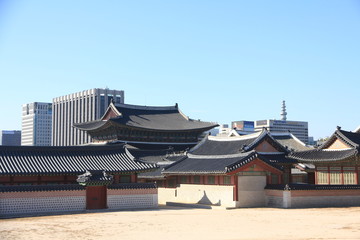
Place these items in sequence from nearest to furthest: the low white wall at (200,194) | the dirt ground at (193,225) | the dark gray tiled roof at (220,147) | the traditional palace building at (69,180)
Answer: the dirt ground at (193,225) < the traditional palace building at (69,180) < the low white wall at (200,194) < the dark gray tiled roof at (220,147)

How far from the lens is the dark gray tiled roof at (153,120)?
6569 cm

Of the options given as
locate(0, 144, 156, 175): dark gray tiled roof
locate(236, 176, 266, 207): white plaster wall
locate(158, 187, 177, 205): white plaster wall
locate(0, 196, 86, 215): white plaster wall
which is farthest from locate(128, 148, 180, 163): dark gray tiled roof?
locate(0, 196, 86, 215): white plaster wall

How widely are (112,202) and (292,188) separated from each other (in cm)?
1483

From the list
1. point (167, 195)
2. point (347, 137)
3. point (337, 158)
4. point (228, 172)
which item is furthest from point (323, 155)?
point (167, 195)

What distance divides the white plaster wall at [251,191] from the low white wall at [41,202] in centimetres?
1311

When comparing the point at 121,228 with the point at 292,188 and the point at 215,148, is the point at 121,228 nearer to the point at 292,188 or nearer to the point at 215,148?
the point at 292,188

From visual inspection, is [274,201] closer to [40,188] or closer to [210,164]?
[210,164]

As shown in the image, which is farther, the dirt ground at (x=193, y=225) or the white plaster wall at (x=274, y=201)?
the white plaster wall at (x=274, y=201)

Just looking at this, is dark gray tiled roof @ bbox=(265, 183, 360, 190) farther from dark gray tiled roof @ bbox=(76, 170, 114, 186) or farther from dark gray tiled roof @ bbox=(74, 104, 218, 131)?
dark gray tiled roof @ bbox=(74, 104, 218, 131)

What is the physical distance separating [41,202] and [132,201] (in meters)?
7.63

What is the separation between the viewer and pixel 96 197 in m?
40.5

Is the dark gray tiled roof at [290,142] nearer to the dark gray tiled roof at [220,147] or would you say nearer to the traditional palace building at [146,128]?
the traditional palace building at [146,128]

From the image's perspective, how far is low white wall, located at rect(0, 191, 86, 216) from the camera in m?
37.2

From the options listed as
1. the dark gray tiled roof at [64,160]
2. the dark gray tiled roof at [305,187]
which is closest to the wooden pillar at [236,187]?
the dark gray tiled roof at [305,187]
